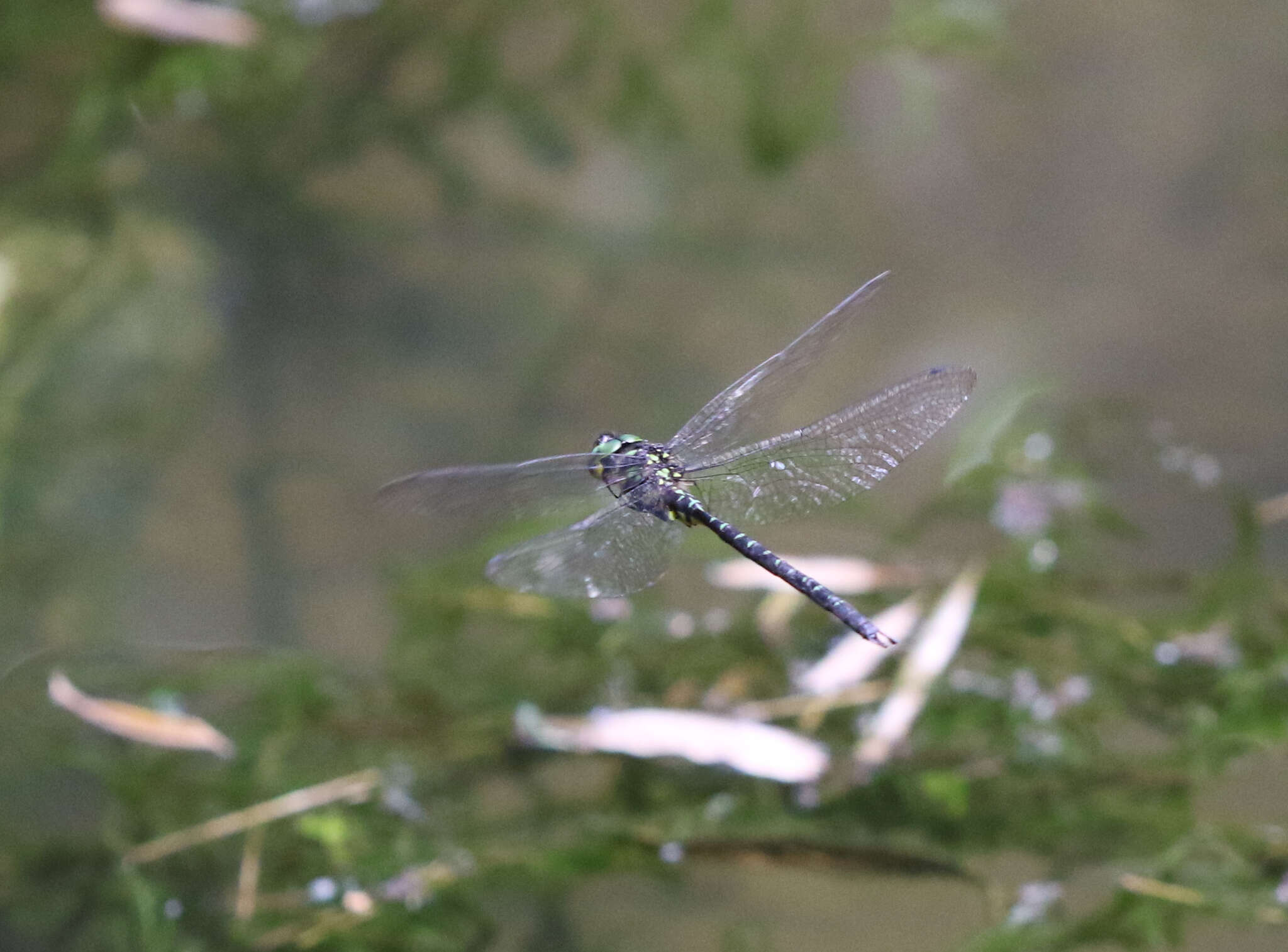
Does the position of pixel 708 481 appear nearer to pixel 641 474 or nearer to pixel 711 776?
pixel 641 474

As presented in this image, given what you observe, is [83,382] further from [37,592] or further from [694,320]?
[694,320]

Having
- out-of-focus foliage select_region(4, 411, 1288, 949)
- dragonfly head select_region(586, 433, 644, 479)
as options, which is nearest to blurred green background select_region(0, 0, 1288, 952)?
out-of-focus foliage select_region(4, 411, 1288, 949)

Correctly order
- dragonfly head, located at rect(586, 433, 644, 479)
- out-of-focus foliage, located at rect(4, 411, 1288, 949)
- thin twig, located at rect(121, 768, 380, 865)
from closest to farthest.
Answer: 1. dragonfly head, located at rect(586, 433, 644, 479)
2. out-of-focus foliage, located at rect(4, 411, 1288, 949)
3. thin twig, located at rect(121, 768, 380, 865)

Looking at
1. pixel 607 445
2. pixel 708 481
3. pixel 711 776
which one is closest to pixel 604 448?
pixel 607 445

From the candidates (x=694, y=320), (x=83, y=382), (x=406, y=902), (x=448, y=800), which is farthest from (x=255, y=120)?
(x=406, y=902)

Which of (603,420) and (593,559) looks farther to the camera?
(603,420)

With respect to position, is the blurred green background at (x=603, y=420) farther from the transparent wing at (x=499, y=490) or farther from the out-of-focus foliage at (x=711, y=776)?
the transparent wing at (x=499, y=490)

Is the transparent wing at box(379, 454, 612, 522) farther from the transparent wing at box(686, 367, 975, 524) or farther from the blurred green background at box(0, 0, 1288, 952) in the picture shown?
the blurred green background at box(0, 0, 1288, 952)

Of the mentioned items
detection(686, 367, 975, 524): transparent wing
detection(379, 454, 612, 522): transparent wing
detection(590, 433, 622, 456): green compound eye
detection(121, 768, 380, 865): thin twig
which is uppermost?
detection(121, 768, 380, 865): thin twig
